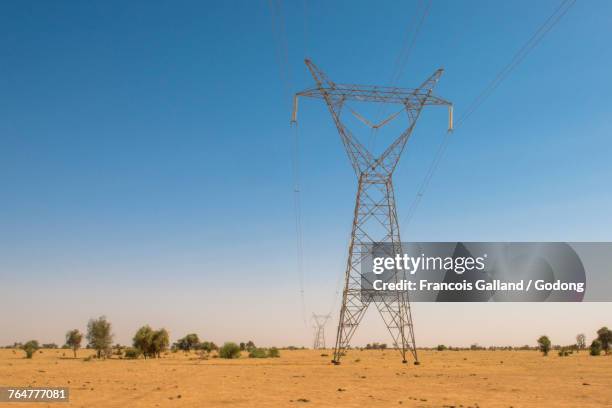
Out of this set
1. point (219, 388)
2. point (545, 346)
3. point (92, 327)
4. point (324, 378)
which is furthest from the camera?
point (545, 346)

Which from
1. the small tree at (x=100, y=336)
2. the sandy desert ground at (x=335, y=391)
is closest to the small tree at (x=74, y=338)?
the small tree at (x=100, y=336)

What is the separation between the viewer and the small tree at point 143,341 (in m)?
91.1

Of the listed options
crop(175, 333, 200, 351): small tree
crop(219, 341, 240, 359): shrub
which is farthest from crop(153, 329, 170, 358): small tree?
crop(175, 333, 200, 351): small tree

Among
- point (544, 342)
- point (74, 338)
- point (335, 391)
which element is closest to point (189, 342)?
point (74, 338)

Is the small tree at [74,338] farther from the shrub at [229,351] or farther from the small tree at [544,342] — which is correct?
the small tree at [544,342]

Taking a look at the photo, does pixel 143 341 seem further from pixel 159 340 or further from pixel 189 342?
pixel 189 342

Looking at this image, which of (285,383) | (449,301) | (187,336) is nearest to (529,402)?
(285,383)

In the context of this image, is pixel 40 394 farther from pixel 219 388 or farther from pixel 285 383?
pixel 285 383

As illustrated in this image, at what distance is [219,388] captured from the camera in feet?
111

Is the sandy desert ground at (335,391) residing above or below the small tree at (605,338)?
below

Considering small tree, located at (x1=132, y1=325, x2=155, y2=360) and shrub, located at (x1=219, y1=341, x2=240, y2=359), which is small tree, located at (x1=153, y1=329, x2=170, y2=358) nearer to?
small tree, located at (x1=132, y1=325, x2=155, y2=360)

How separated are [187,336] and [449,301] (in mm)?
95840

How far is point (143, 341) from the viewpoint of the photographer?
91.1m

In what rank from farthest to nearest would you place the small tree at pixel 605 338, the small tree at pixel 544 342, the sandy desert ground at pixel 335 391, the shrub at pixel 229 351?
the small tree at pixel 605 338 → the small tree at pixel 544 342 → the shrub at pixel 229 351 → the sandy desert ground at pixel 335 391
